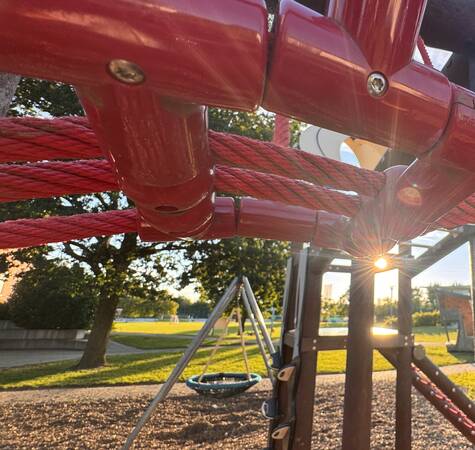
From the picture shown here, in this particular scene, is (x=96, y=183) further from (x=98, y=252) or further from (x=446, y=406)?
(x=98, y=252)

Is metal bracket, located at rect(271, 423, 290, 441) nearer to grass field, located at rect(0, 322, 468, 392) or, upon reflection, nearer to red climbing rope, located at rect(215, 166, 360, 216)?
red climbing rope, located at rect(215, 166, 360, 216)

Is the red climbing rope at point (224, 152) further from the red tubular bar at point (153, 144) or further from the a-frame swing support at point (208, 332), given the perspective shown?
the a-frame swing support at point (208, 332)

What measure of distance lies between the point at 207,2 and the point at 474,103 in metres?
0.46

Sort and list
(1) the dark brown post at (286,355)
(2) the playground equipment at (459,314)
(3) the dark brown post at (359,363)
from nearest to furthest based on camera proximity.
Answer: (3) the dark brown post at (359,363) → (1) the dark brown post at (286,355) → (2) the playground equipment at (459,314)

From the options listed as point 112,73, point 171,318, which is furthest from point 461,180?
point 171,318

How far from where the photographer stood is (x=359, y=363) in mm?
1607

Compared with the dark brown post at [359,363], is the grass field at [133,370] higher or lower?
lower

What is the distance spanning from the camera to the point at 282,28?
46cm

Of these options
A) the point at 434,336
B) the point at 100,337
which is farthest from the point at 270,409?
the point at 434,336

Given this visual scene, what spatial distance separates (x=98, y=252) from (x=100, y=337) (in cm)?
214

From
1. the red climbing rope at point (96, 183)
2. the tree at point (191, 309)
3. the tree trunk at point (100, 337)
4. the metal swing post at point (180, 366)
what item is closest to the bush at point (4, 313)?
the tree trunk at point (100, 337)

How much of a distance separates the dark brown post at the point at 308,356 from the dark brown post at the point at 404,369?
0.69 m

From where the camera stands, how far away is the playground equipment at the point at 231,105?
1.30 ft

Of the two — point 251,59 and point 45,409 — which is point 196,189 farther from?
point 45,409
